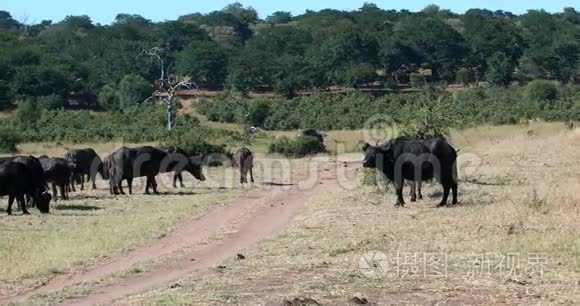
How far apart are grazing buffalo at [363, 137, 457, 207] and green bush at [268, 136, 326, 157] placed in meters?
21.4

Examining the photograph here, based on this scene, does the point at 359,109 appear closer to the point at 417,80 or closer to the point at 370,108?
the point at 370,108

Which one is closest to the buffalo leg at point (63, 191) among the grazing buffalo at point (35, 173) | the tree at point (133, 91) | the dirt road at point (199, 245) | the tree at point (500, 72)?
the grazing buffalo at point (35, 173)

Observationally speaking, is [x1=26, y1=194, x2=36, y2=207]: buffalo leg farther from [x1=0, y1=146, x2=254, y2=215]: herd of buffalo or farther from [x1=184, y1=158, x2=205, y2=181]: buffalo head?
[x1=184, y1=158, x2=205, y2=181]: buffalo head

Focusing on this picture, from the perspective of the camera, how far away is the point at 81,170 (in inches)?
1123

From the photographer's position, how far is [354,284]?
1216 centimetres

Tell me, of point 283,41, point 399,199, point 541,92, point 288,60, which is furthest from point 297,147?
point 283,41

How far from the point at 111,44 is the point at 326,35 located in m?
23.9

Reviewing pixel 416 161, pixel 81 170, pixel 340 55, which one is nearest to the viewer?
pixel 416 161

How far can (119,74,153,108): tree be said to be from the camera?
235 ft

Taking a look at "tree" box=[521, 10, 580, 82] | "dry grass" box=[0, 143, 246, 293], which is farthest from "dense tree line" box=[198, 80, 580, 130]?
"dry grass" box=[0, 143, 246, 293]

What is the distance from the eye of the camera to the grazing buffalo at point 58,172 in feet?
81.5

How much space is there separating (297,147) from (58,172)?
18908 millimetres

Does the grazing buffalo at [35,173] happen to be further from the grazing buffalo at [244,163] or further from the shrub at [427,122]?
the shrub at [427,122]

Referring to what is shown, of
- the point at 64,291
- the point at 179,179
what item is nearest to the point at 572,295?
the point at 64,291
